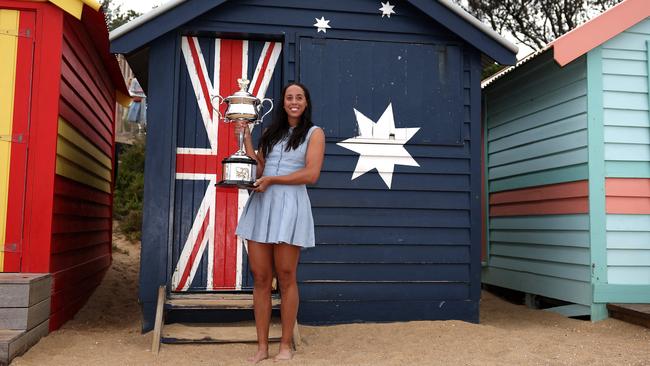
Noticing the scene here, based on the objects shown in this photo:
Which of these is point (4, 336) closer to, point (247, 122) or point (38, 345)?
point (38, 345)

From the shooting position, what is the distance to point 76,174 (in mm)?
5715

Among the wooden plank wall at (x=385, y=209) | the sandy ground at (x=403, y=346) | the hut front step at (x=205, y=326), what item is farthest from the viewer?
the wooden plank wall at (x=385, y=209)

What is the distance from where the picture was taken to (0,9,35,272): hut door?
4570 millimetres

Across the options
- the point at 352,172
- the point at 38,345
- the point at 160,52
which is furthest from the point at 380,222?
the point at 38,345

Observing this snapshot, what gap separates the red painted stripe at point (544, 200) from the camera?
18.4 ft

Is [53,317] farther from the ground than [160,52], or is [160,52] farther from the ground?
[160,52]

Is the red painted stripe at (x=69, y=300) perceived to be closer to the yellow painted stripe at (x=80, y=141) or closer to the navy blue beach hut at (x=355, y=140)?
the navy blue beach hut at (x=355, y=140)

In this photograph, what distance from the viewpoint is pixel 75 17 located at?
16.1 feet

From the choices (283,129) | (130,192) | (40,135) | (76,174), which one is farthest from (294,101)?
(130,192)

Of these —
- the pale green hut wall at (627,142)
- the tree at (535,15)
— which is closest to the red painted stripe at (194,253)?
the pale green hut wall at (627,142)

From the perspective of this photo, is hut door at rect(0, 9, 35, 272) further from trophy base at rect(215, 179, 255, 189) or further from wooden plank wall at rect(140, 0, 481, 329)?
trophy base at rect(215, 179, 255, 189)

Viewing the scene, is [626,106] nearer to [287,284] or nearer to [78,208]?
[287,284]

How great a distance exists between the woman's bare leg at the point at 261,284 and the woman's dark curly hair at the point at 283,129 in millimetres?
601

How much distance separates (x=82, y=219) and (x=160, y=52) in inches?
87.3
